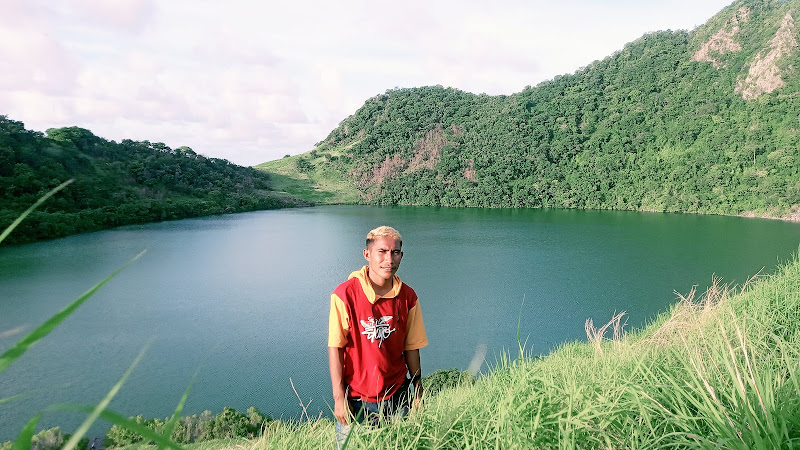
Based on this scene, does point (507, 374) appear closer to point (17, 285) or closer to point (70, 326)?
point (70, 326)

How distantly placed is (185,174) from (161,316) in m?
33.6

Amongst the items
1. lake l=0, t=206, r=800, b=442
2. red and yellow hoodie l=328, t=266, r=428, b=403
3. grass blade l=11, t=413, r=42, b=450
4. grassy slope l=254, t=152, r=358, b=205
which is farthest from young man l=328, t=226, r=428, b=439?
grassy slope l=254, t=152, r=358, b=205

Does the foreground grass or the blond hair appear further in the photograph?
the blond hair

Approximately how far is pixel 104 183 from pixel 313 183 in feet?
91.2

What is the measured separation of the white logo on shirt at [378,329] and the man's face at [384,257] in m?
0.20

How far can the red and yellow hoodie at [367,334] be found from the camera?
7.11 ft

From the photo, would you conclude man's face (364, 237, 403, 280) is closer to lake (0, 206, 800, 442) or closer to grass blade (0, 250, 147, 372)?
lake (0, 206, 800, 442)

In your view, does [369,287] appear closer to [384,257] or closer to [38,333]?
[384,257]

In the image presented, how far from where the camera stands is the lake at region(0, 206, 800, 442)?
1005cm

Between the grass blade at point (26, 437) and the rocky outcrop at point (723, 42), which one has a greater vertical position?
the rocky outcrop at point (723, 42)

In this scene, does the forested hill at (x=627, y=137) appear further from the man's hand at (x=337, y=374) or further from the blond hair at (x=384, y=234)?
the man's hand at (x=337, y=374)

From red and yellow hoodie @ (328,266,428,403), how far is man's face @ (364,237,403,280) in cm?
8

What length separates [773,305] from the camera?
396 centimetres

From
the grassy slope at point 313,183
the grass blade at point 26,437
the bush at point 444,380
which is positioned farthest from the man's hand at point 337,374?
the grassy slope at point 313,183
